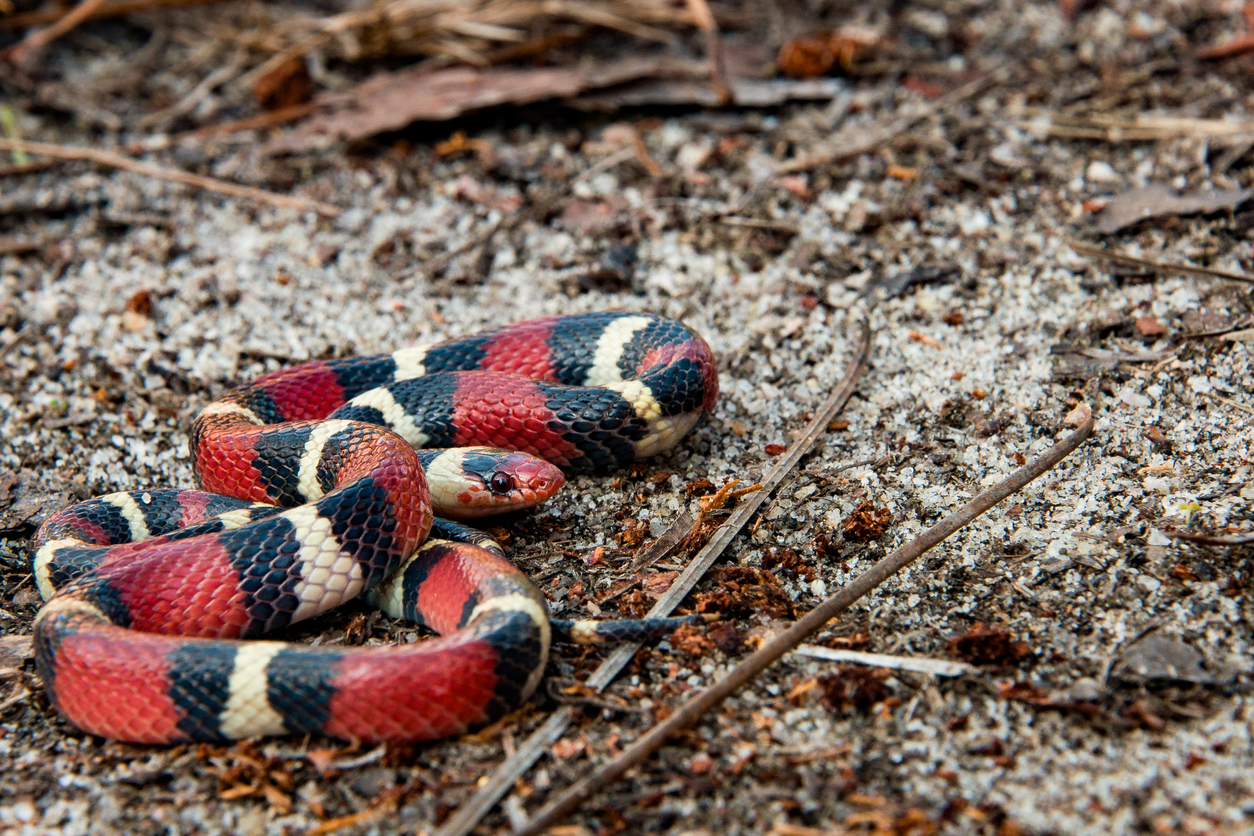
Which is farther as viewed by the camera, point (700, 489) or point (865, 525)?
point (700, 489)

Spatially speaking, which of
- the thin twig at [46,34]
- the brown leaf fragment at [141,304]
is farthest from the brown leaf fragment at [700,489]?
the thin twig at [46,34]

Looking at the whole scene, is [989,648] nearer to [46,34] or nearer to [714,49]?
[714,49]

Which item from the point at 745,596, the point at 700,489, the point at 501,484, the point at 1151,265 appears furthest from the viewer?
the point at 1151,265

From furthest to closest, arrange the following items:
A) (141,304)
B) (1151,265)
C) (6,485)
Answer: (141,304) < (1151,265) < (6,485)

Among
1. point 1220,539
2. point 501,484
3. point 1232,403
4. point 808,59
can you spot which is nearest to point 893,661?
point 1220,539

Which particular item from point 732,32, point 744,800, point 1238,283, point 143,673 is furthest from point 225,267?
point 1238,283

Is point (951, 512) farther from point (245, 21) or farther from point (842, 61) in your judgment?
point (245, 21)

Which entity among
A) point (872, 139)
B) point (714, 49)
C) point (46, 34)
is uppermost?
point (46, 34)

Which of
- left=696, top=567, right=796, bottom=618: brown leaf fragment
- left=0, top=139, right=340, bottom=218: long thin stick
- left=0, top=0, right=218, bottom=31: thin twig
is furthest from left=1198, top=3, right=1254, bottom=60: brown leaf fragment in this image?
left=0, top=0, right=218, bottom=31: thin twig

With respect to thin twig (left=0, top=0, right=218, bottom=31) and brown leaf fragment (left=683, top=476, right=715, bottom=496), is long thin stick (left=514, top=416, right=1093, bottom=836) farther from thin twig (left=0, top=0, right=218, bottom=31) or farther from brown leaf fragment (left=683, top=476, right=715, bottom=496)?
thin twig (left=0, top=0, right=218, bottom=31)
